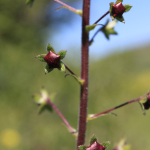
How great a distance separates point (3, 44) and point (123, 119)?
768 cm

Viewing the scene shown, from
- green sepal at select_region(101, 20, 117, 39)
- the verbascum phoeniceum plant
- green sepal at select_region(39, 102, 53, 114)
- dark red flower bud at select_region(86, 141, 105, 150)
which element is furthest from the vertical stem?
green sepal at select_region(39, 102, 53, 114)

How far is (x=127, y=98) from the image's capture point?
9.90 metres

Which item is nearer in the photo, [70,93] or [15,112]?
[15,112]

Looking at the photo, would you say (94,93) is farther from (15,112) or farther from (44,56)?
(44,56)

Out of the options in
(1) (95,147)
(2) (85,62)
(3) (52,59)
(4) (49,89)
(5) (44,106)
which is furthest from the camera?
(4) (49,89)

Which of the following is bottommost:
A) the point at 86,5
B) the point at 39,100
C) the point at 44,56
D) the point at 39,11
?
the point at 39,11

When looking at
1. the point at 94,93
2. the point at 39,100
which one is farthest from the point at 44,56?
the point at 94,93

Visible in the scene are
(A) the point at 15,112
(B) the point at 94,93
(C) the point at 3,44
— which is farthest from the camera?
(C) the point at 3,44

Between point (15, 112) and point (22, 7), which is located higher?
point (22, 7)

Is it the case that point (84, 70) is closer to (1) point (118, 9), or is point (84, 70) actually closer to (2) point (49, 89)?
(1) point (118, 9)

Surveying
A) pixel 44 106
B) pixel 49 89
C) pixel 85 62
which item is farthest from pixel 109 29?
pixel 49 89

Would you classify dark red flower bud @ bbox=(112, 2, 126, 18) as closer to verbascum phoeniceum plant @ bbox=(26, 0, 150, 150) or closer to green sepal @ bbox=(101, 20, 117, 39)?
verbascum phoeniceum plant @ bbox=(26, 0, 150, 150)

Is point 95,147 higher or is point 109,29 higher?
→ point 109,29

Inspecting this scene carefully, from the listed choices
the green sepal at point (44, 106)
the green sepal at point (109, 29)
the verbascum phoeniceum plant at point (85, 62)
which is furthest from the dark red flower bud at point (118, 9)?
the green sepal at point (44, 106)
